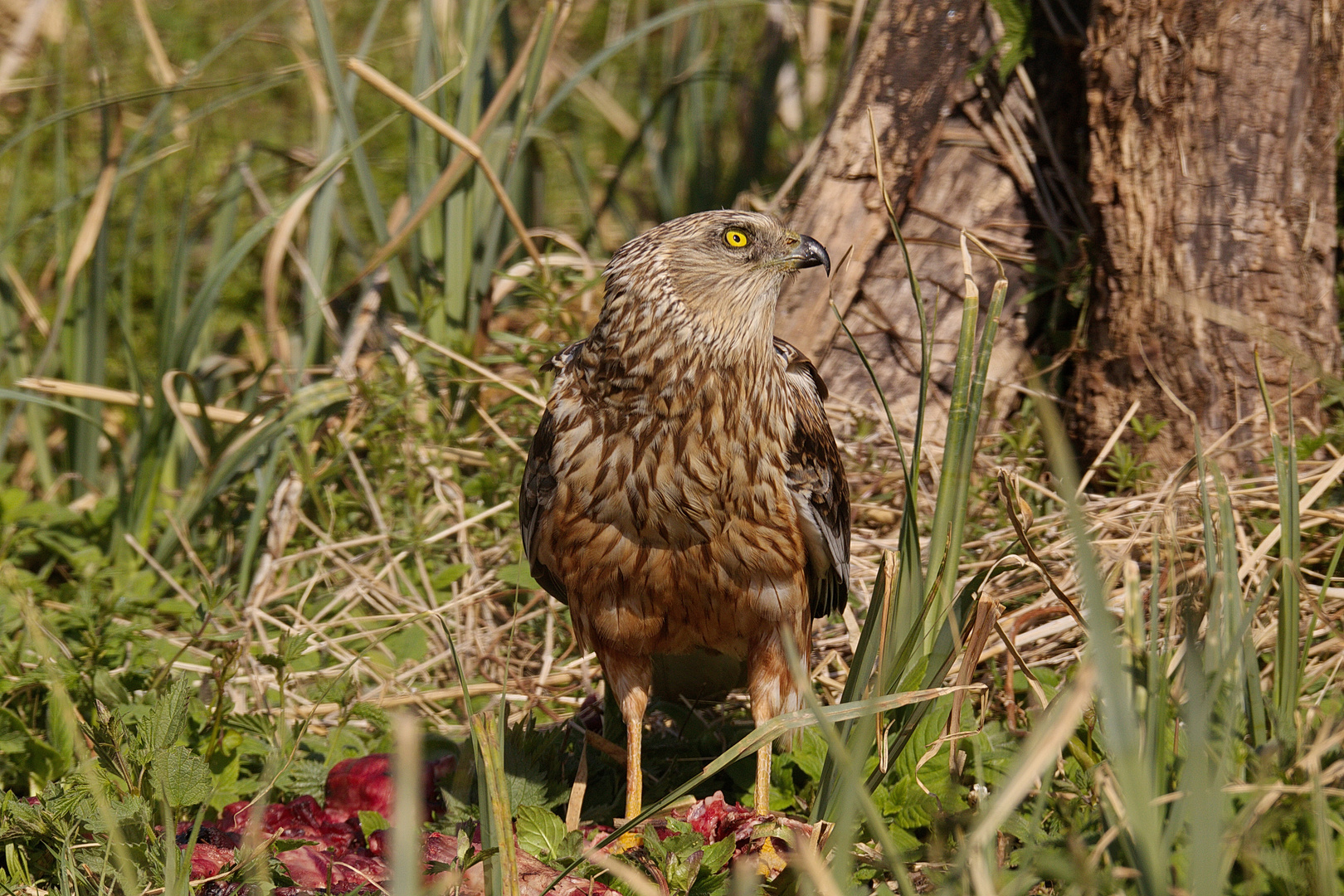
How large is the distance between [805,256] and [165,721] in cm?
184

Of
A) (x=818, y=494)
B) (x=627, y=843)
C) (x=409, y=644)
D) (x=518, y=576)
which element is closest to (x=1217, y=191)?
(x=818, y=494)

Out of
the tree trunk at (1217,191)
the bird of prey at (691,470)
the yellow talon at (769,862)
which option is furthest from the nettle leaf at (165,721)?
the tree trunk at (1217,191)

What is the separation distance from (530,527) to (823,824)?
4.11 ft

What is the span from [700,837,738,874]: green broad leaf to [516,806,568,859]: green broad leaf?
0.34 metres

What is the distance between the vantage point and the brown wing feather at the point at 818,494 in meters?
2.85

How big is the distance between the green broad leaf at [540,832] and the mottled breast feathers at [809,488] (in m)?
0.72

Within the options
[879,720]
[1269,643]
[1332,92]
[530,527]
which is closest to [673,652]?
[530,527]

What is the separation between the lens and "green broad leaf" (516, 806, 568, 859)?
2414 mm

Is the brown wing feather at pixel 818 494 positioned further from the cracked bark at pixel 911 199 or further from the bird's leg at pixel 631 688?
the cracked bark at pixel 911 199

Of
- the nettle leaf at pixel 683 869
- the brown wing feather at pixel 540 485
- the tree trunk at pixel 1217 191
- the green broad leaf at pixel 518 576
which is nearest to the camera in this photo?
the nettle leaf at pixel 683 869

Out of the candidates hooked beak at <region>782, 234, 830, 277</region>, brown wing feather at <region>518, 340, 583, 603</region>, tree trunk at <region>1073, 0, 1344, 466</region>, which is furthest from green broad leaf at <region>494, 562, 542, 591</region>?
tree trunk at <region>1073, 0, 1344, 466</region>

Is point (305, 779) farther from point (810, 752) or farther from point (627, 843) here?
point (810, 752)

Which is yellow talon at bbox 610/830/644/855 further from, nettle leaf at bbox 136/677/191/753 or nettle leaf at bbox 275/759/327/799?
nettle leaf at bbox 136/677/191/753

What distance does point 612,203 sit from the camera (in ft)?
16.8
